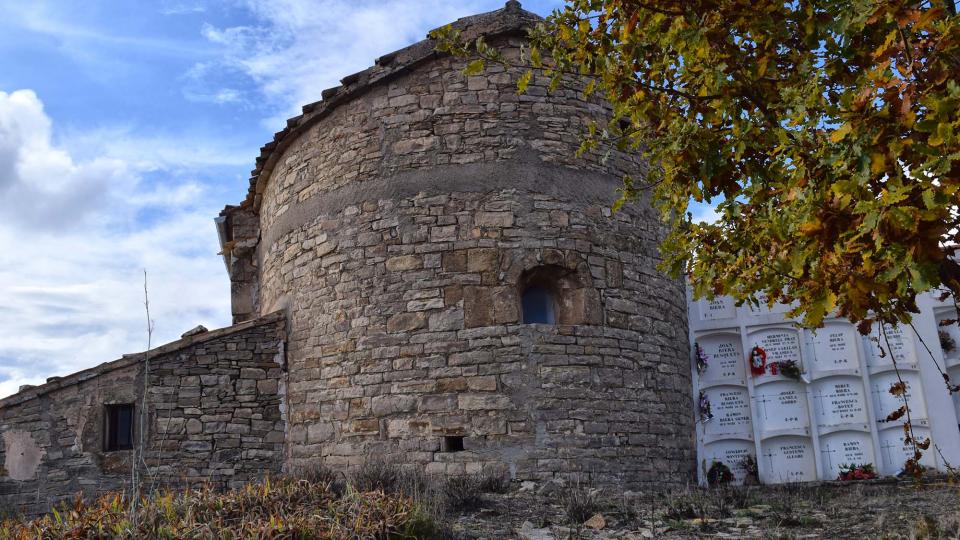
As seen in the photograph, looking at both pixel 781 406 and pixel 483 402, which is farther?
pixel 781 406

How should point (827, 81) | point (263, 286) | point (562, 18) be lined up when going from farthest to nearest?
point (263, 286) < point (562, 18) < point (827, 81)

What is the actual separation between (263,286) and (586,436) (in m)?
4.76

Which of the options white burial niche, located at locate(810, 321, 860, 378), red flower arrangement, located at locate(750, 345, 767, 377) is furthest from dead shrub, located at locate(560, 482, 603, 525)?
white burial niche, located at locate(810, 321, 860, 378)

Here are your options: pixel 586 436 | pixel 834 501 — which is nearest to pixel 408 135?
pixel 586 436

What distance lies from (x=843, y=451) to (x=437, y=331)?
15.9 ft

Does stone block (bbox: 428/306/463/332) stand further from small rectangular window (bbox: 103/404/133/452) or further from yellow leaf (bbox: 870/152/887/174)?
yellow leaf (bbox: 870/152/887/174)

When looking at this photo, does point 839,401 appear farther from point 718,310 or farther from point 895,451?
point 718,310

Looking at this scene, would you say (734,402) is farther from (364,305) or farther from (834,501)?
(364,305)

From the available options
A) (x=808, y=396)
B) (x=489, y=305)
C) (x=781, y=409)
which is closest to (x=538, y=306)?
(x=489, y=305)

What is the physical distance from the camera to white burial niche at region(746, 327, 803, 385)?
961cm

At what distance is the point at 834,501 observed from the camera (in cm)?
711

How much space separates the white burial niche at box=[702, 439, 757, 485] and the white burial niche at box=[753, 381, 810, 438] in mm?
258

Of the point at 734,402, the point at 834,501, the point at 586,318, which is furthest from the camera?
the point at 734,402

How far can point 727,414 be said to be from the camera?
9.59 metres
